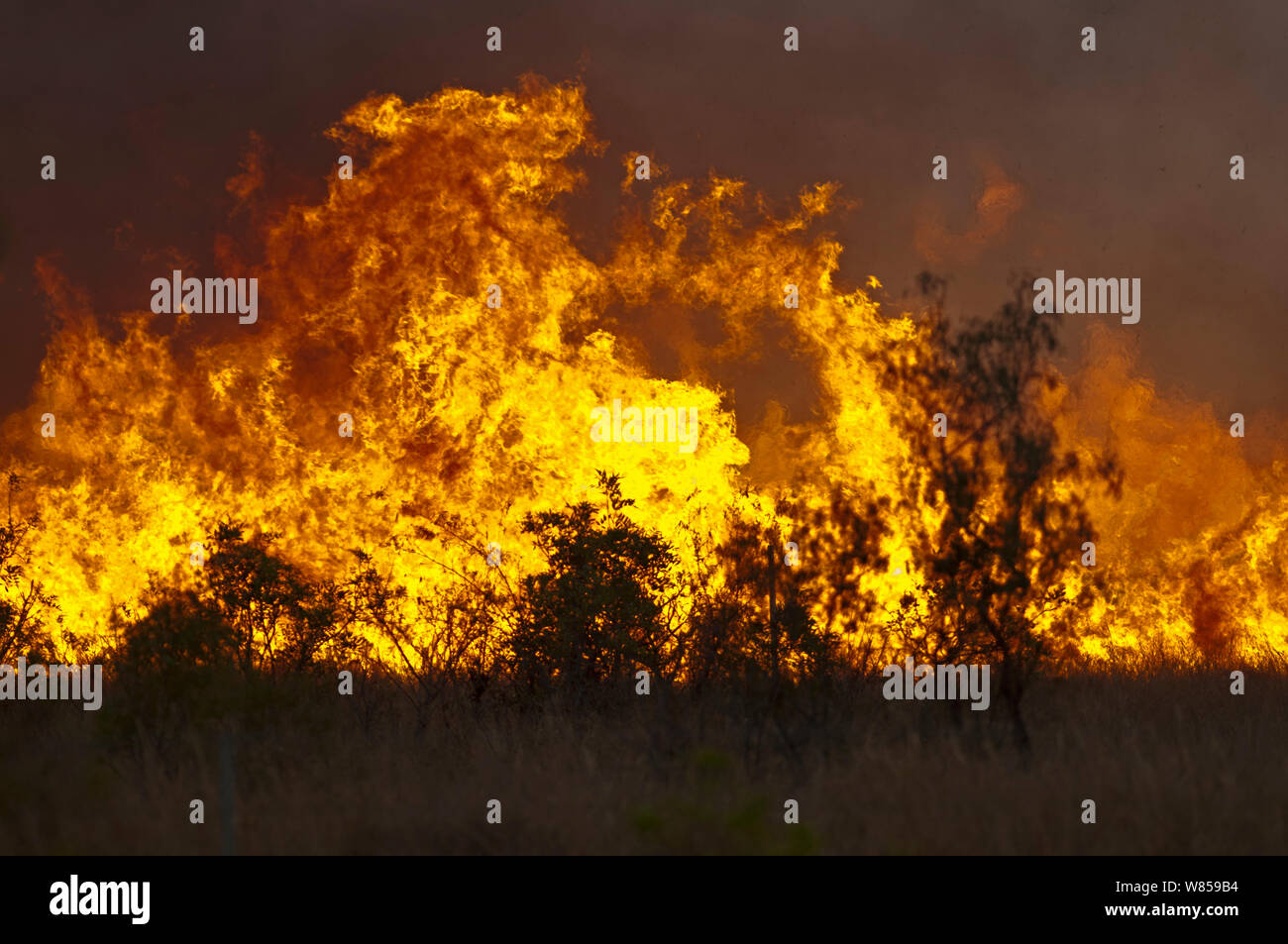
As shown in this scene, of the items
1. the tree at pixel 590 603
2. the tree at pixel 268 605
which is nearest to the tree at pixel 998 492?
the tree at pixel 590 603

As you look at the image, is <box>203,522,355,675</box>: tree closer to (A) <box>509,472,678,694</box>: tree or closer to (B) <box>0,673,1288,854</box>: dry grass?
(B) <box>0,673,1288,854</box>: dry grass

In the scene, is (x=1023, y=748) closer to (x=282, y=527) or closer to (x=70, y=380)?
(x=282, y=527)

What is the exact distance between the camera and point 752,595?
15.4 m

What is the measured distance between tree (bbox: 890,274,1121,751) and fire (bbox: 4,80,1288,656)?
1166 centimetres

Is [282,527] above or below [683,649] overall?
above

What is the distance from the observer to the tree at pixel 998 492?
532 inches

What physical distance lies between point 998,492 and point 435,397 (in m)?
16.6

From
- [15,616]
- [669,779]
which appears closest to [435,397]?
[15,616]

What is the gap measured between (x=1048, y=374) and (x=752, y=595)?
430 centimetres

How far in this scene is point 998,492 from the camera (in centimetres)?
1361

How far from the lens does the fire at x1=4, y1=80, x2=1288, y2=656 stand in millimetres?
26766

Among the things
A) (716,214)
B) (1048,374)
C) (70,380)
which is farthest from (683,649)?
(70,380)

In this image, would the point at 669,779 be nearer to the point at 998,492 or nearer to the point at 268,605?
the point at 998,492

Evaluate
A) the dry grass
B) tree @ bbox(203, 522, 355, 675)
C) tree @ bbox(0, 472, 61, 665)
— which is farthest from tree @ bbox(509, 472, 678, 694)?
tree @ bbox(0, 472, 61, 665)
